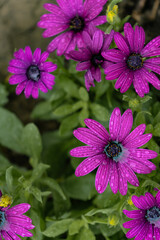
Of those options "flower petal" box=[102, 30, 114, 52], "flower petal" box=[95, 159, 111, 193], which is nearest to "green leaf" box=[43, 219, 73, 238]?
"flower petal" box=[95, 159, 111, 193]

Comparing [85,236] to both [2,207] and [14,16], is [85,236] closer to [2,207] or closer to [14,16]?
[2,207]

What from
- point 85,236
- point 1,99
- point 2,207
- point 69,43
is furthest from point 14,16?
point 85,236

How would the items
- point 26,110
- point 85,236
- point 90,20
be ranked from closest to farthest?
point 90,20 < point 85,236 < point 26,110

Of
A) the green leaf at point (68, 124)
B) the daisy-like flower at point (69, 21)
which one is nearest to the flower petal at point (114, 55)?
the daisy-like flower at point (69, 21)

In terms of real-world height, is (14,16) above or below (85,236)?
above

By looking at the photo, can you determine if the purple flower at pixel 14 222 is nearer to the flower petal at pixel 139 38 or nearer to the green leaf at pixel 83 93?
the green leaf at pixel 83 93
